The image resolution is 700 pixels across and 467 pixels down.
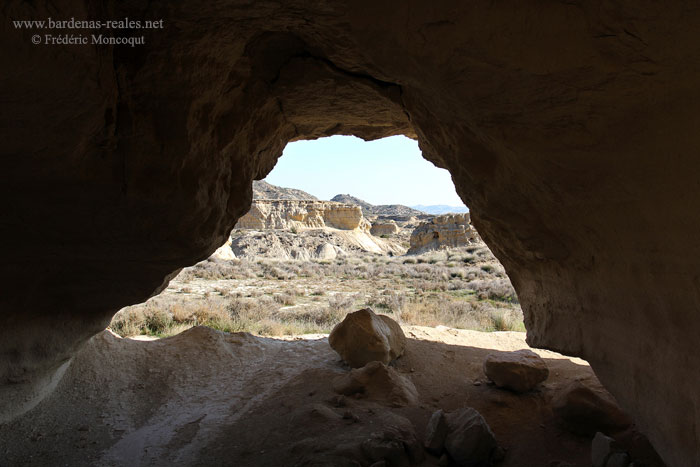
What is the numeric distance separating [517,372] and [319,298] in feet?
29.9

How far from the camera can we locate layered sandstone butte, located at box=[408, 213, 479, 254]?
29.0 metres

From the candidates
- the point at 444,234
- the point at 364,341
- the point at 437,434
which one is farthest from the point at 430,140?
the point at 444,234

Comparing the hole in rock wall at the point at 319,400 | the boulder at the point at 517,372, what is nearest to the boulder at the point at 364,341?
the hole in rock wall at the point at 319,400

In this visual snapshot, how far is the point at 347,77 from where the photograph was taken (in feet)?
10.8

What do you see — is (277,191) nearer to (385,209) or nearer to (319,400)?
(385,209)

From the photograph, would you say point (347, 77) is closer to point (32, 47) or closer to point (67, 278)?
point (32, 47)

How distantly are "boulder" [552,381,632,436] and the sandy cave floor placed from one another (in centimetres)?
12

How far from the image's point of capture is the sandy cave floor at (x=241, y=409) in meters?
3.26

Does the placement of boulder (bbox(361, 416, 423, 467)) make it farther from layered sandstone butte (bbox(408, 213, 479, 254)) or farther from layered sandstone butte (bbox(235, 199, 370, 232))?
layered sandstone butte (bbox(235, 199, 370, 232))

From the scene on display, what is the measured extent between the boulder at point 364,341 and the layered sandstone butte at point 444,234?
23939 mm

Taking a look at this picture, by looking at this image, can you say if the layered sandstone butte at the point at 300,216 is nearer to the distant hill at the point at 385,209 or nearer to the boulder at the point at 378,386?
the boulder at the point at 378,386

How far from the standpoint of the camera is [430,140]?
357cm

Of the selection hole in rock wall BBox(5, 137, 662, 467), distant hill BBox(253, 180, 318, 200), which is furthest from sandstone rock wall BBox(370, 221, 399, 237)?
hole in rock wall BBox(5, 137, 662, 467)

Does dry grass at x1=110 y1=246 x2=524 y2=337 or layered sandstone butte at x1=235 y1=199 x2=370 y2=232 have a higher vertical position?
layered sandstone butte at x1=235 y1=199 x2=370 y2=232
